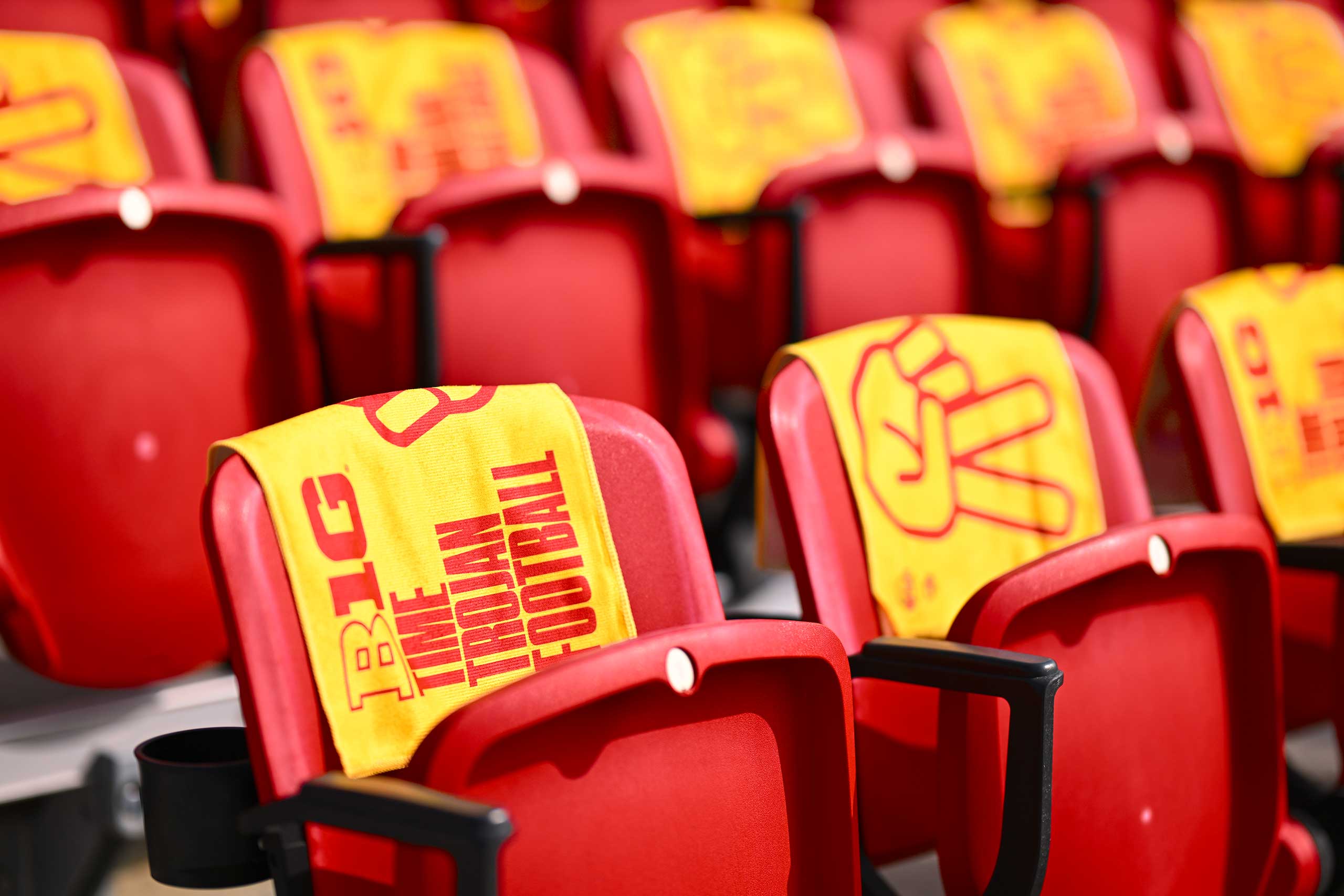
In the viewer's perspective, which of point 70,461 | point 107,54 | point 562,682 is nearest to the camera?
point 562,682

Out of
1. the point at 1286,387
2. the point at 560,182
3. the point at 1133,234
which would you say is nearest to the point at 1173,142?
the point at 1133,234

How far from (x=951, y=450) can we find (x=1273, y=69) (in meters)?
0.46

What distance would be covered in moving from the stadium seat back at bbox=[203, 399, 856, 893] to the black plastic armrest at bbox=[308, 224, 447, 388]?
14 centimetres

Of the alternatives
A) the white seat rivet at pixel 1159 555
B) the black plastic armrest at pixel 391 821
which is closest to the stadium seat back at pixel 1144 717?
the white seat rivet at pixel 1159 555

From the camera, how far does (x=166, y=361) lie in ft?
1.09

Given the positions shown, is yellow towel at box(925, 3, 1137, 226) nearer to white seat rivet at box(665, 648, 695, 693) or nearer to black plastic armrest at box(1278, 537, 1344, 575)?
black plastic armrest at box(1278, 537, 1344, 575)

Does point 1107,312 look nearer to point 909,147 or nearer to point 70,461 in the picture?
point 909,147

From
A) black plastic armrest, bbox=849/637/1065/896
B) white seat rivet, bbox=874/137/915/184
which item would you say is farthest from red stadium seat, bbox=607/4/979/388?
black plastic armrest, bbox=849/637/1065/896

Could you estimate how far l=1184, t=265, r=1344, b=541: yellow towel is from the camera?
15.1 inches

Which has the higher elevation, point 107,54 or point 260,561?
point 107,54

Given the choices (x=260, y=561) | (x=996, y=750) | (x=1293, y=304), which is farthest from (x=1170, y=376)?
(x=260, y=561)

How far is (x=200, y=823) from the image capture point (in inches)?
8.8

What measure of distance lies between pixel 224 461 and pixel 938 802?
15cm

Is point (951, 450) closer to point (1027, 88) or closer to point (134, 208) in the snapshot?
point (134, 208)
